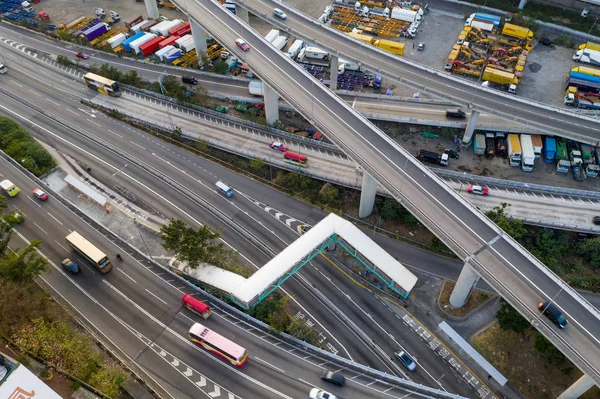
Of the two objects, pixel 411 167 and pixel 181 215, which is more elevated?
→ pixel 411 167

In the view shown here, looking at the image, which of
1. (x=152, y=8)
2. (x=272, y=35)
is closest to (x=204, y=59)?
(x=272, y=35)

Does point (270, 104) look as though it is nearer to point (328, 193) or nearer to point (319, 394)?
point (328, 193)

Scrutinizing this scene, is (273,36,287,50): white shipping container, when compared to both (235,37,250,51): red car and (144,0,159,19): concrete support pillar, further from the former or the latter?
(144,0,159,19): concrete support pillar

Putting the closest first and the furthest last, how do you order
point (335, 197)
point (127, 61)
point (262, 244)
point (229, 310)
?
point (229, 310) < point (262, 244) < point (335, 197) < point (127, 61)

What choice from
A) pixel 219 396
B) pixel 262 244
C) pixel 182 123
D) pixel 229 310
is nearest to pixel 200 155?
pixel 182 123

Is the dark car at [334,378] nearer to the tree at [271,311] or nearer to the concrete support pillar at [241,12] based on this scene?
the tree at [271,311]

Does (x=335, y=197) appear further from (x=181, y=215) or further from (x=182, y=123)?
(x=182, y=123)

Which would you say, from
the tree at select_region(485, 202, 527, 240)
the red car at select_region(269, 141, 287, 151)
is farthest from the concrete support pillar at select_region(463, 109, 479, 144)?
the red car at select_region(269, 141, 287, 151)

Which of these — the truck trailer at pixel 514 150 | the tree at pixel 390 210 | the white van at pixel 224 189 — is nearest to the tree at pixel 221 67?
the white van at pixel 224 189
